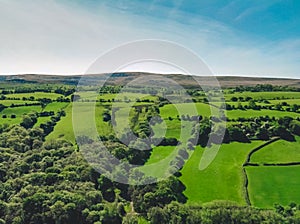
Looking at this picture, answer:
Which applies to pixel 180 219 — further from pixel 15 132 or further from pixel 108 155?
pixel 15 132

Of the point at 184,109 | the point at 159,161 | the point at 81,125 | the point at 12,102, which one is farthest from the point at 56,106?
the point at 159,161

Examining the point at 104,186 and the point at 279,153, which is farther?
the point at 279,153

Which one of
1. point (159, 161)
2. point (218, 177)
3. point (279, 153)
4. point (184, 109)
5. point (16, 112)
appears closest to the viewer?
point (218, 177)

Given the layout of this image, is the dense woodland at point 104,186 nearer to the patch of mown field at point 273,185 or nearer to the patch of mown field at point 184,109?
the patch of mown field at point 273,185

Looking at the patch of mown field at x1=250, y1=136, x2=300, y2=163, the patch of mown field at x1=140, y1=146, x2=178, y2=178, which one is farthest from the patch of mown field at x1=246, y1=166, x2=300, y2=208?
the patch of mown field at x1=140, y1=146, x2=178, y2=178

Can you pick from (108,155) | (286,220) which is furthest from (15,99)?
(286,220)

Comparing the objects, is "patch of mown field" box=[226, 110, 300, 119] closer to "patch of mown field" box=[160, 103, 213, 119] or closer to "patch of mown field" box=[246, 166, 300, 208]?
"patch of mown field" box=[160, 103, 213, 119]

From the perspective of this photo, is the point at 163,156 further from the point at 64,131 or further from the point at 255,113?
the point at 255,113
